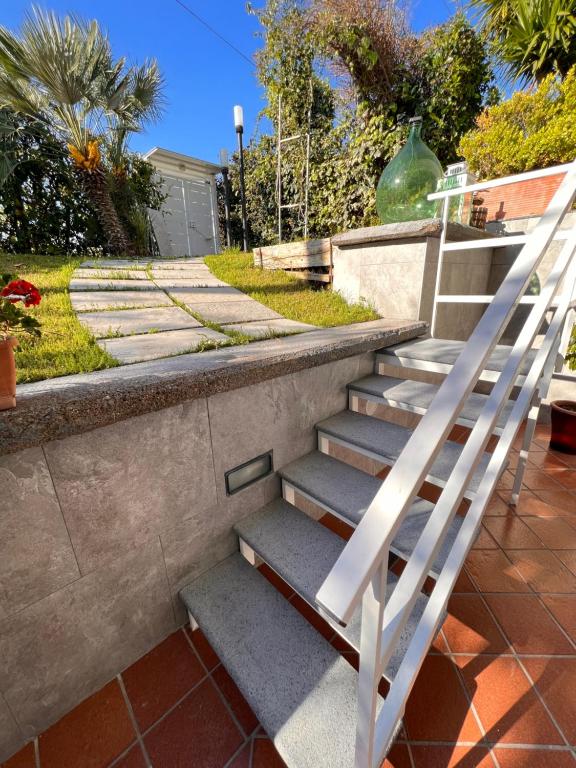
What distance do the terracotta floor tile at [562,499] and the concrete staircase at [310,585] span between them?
107 cm

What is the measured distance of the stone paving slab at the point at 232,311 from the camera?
2.43 meters

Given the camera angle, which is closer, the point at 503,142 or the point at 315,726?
the point at 315,726

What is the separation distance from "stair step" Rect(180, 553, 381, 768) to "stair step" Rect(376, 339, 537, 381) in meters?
1.58

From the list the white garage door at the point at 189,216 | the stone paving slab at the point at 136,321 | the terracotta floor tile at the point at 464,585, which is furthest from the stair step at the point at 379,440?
the white garage door at the point at 189,216

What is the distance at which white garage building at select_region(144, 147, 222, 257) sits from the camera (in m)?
7.92

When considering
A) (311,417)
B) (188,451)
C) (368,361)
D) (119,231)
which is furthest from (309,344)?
(119,231)

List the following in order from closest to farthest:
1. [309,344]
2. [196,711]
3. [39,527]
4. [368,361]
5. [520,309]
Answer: [39,527], [196,711], [309,344], [368,361], [520,309]

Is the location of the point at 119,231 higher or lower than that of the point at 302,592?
higher

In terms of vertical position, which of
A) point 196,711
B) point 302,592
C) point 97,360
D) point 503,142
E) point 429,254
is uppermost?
point 503,142

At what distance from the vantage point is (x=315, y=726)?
1.08 metres

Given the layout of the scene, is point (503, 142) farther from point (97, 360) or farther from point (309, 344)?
point (97, 360)

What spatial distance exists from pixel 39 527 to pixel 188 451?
0.55 meters

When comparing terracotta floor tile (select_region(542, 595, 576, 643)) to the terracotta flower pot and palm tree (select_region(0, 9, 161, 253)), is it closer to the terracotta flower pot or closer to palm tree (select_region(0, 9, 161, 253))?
the terracotta flower pot

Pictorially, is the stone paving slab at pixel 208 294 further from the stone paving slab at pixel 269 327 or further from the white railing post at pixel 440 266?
the white railing post at pixel 440 266
